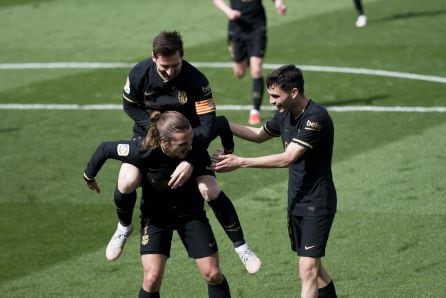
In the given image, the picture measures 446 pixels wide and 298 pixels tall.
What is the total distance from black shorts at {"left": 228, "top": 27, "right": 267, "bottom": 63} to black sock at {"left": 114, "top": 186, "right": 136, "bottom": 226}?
861 cm

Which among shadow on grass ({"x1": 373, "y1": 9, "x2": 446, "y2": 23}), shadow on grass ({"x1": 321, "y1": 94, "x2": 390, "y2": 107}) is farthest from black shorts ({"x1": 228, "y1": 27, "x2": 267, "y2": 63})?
shadow on grass ({"x1": 373, "y1": 9, "x2": 446, "y2": 23})

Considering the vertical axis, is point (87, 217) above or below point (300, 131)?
below

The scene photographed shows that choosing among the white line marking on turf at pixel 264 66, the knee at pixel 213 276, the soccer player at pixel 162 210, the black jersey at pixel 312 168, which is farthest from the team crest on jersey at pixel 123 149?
the white line marking on turf at pixel 264 66

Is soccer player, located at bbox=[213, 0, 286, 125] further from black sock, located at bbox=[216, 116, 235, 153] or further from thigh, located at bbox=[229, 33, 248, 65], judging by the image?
black sock, located at bbox=[216, 116, 235, 153]

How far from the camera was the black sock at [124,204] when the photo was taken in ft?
33.6

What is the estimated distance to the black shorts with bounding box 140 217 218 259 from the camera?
984 cm

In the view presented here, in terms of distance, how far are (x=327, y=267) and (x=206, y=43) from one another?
13.7m

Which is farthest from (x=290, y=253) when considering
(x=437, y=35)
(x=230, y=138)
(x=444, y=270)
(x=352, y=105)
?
(x=437, y=35)

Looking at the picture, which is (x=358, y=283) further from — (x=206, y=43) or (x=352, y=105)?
(x=206, y=43)

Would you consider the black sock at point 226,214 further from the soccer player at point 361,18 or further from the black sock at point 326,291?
the soccer player at point 361,18

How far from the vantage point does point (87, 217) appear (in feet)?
46.8

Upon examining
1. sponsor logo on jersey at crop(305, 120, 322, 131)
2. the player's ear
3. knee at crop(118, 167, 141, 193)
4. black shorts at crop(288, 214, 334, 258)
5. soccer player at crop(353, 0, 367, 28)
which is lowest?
soccer player at crop(353, 0, 367, 28)

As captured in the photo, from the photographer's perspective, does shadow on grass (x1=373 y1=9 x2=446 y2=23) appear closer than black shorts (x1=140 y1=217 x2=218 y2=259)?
No

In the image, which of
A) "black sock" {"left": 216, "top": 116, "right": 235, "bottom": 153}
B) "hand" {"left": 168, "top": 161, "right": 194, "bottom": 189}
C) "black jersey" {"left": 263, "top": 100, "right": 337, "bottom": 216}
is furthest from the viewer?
"black sock" {"left": 216, "top": 116, "right": 235, "bottom": 153}
